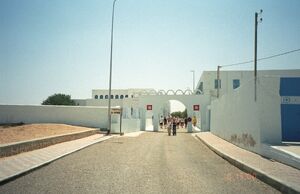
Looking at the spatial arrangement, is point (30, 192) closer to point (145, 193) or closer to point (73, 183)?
point (73, 183)

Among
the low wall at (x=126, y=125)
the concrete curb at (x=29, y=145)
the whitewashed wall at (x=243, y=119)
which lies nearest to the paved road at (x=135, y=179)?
the concrete curb at (x=29, y=145)

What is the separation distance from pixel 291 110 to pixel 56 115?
30851 mm

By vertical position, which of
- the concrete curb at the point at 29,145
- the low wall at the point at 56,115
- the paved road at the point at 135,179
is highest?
the low wall at the point at 56,115

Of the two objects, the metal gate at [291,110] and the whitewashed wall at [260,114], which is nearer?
the whitewashed wall at [260,114]

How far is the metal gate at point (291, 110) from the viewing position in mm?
14976

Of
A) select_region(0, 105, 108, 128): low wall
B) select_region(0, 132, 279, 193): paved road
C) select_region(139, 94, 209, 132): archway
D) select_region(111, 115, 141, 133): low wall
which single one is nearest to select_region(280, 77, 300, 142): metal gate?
select_region(0, 132, 279, 193): paved road

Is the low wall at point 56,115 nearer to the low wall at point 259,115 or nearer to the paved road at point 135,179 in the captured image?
the low wall at point 259,115

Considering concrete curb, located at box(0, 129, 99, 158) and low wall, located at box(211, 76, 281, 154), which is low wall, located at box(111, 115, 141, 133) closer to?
concrete curb, located at box(0, 129, 99, 158)

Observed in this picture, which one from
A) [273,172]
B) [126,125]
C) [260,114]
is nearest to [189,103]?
[126,125]

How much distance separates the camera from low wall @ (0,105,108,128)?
4034 centimetres

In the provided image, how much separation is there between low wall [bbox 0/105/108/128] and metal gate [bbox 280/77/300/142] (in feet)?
88.6

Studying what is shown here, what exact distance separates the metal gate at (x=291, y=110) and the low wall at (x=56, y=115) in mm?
26994

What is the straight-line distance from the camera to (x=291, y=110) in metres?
15.1

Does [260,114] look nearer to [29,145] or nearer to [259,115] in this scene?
[259,115]
